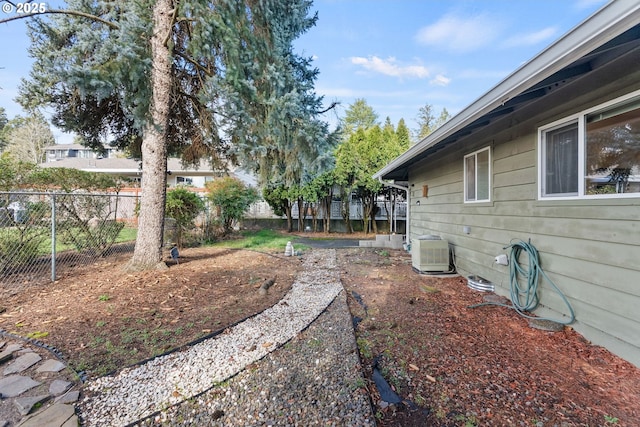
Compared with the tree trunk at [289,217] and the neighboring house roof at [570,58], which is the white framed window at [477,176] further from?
the tree trunk at [289,217]

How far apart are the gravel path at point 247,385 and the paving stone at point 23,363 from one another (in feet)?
2.40

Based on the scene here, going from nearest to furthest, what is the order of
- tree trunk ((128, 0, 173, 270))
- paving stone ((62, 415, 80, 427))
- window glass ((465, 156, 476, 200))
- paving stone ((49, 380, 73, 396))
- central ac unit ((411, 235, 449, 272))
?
paving stone ((62, 415, 80, 427)) < paving stone ((49, 380, 73, 396)) < window glass ((465, 156, 476, 200)) < tree trunk ((128, 0, 173, 270)) < central ac unit ((411, 235, 449, 272))

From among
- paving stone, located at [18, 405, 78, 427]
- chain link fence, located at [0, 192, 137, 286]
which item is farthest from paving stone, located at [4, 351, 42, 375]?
chain link fence, located at [0, 192, 137, 286]

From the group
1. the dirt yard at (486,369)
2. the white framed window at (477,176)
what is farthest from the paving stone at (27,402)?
the white framed window at (477,176)

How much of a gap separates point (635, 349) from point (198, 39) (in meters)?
6.18

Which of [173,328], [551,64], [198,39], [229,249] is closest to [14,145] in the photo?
[229,249]

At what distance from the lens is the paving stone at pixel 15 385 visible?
1.88 meters

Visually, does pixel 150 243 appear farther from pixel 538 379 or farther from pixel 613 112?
pixel 613 112

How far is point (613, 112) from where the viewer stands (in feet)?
7.82

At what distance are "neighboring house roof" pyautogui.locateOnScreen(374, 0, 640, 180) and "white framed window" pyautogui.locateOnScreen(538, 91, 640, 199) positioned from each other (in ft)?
1.19

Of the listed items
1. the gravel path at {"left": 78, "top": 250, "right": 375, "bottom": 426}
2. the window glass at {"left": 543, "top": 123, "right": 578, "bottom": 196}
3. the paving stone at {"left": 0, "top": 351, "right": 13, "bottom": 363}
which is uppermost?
the window glass at {"left": 543, "top": 123, "right": 578, "bottom": 196}

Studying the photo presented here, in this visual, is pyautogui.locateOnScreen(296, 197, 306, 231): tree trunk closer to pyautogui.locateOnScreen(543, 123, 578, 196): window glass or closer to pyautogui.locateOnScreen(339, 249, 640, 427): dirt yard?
pyautogui.locateOnScreen(339, 249, 640, 427): dirt yard

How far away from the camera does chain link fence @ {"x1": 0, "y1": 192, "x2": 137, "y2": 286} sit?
432 cm

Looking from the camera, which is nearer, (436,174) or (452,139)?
(452,139)
